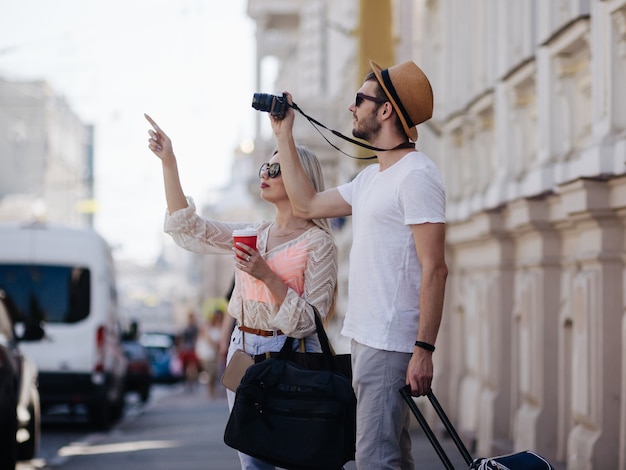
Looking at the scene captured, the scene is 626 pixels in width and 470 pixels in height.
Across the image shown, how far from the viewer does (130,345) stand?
28484mm

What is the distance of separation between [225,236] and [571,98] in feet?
16.5

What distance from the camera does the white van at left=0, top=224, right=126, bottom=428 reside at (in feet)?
58.5

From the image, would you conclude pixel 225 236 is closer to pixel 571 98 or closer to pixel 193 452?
pixel 571 98

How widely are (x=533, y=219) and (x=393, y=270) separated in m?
5.96

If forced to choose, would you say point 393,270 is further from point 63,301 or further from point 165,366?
point 165,366

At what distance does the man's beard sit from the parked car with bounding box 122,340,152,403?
22.6m

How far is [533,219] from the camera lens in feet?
36.1

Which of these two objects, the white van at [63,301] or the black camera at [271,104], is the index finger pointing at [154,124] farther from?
the white van at [63,301]

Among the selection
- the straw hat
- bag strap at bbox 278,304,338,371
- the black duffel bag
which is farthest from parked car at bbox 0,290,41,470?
the straw hat

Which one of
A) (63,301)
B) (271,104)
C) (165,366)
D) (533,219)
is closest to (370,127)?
(271,104)

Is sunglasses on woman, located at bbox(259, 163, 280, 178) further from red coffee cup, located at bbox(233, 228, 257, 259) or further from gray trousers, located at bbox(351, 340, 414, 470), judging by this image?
gray trousers, located at bbox(351, 340, 414, 470)

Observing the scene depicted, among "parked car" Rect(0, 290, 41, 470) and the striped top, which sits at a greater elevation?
the striped top

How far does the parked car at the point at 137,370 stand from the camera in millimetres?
27938

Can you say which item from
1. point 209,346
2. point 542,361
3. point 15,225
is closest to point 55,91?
point 209,346
